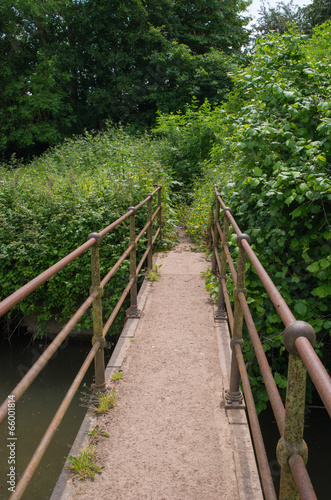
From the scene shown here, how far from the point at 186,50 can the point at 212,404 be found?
61.9 ft

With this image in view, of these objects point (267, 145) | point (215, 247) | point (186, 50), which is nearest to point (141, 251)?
point (215, 247)

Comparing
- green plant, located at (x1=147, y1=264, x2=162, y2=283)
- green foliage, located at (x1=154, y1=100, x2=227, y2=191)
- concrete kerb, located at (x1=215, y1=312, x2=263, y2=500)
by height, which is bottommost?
concrete kerb, located at (x1=215, y1=312, x2=263, y2=500)

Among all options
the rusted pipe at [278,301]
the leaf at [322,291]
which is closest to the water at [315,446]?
the leaf at [322,291]

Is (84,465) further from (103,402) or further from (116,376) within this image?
(116,376)

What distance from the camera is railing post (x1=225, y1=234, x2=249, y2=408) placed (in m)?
2.36

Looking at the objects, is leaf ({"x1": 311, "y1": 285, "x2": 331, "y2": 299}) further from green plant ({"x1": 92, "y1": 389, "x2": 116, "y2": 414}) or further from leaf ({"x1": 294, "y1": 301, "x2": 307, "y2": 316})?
green plant ({"x1": 92, "y1": 389, "x2": 116, "y2": 414})

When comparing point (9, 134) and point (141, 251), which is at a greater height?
point (9, 134)

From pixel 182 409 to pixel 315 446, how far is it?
7.66ft

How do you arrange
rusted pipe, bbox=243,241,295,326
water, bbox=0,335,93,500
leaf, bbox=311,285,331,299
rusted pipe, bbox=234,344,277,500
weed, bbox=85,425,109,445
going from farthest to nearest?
water, bbox=0,335,93,500 → leaf, bbox=311,285,331,299 → weed, bbox=85,425,109,445 → rusted pipe, bbox=234,344,277,500 → rusted pipe, bbox=243,241,295,326

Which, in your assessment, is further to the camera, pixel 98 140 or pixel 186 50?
pixel 186 50

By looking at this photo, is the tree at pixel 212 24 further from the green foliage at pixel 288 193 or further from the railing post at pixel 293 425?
the railing post at pixel 293 425

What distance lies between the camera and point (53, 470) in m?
3.81

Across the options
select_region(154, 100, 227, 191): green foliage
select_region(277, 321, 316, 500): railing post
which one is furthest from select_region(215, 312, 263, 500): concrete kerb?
select_region(154, 100, 227, 191): green foliage

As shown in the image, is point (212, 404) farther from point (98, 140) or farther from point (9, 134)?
point (9, 134)
